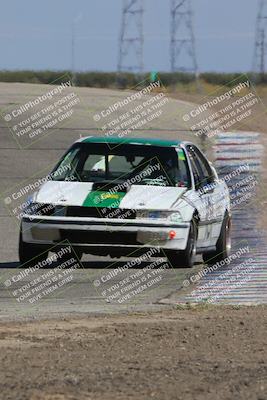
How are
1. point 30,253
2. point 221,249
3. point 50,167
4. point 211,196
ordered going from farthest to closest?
point 50,167 < point 221,249 < point 211,196 < point 30,253

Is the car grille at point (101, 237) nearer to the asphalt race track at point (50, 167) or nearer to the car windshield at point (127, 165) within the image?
the asphalt race track at point (50, 167)

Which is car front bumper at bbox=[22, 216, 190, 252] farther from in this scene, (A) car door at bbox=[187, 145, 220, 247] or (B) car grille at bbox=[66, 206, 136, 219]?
(A) car door at bbox=[187, 145, 220, 247]

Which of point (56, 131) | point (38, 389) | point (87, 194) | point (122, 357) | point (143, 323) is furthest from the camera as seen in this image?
point (56, 131)

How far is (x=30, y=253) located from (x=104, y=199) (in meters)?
1.03

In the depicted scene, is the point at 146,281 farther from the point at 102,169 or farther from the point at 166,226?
the point at 102,169

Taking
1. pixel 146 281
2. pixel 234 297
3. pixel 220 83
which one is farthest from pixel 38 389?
pixel 220 83

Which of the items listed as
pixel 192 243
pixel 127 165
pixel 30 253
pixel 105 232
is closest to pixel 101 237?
pixel 105 232

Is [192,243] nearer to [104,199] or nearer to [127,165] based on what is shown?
[104,199]

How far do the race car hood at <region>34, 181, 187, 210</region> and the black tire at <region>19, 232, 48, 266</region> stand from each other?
1.64 feet

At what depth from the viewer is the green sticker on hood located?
43.6 feet

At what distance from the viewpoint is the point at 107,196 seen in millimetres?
13391

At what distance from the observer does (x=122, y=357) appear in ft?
24.3

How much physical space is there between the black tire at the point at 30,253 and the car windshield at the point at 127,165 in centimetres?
95

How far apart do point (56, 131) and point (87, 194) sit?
1792 cm
